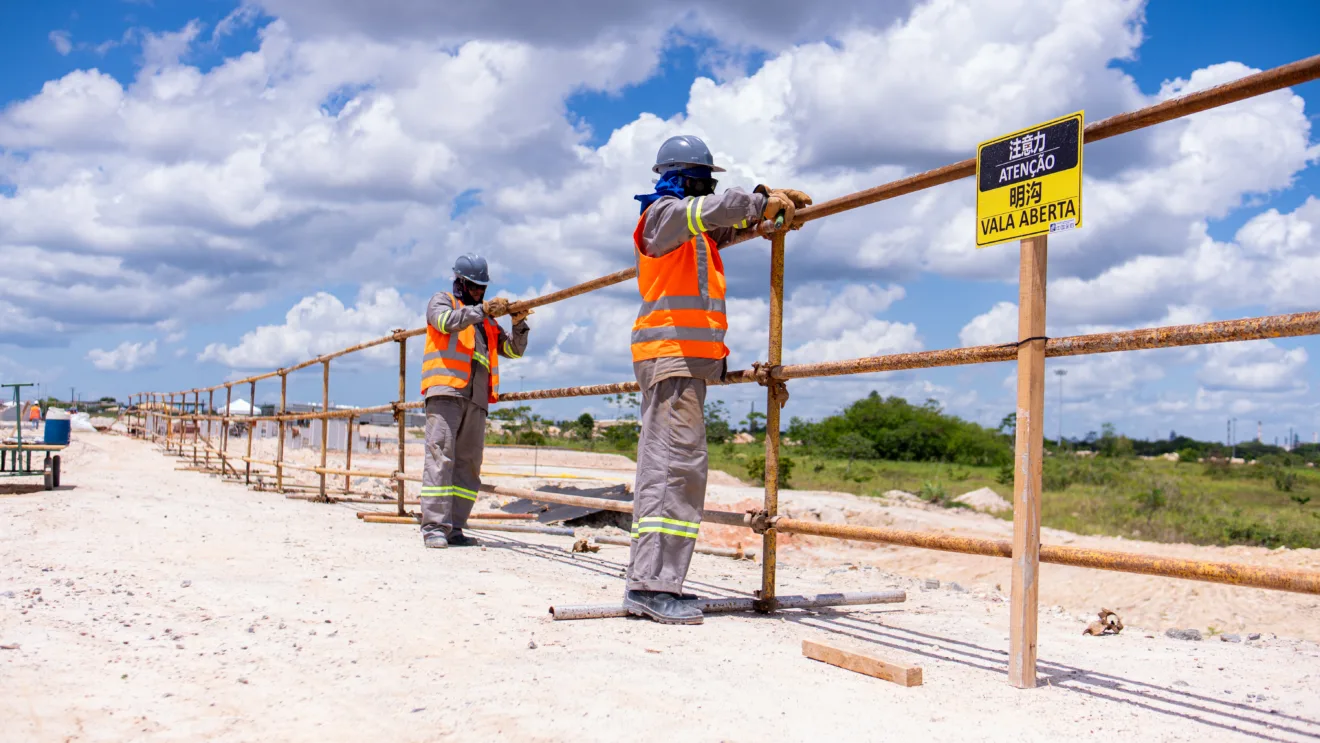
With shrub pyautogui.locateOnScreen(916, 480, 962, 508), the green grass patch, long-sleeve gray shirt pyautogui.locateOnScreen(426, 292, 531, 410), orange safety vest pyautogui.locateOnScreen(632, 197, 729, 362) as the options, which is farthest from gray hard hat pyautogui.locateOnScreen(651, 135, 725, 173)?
shrub pyautogui.locateOnScreen(916, 480, 962, 508)

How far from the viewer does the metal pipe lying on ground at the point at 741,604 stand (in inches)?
150

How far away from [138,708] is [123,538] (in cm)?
401

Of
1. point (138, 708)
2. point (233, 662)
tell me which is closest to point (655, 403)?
point (233, 662)

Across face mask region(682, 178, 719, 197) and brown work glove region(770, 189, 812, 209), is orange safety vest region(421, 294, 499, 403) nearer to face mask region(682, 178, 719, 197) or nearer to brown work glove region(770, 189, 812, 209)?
face mask region(682, 178, 719, 197)

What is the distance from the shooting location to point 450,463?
21.6 ft

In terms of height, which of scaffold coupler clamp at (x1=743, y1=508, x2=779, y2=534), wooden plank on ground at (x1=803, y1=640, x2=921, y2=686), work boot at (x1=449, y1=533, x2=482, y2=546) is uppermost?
scaffold coupler clamp at (x1=743, y1=508, x2=779, y2=534)

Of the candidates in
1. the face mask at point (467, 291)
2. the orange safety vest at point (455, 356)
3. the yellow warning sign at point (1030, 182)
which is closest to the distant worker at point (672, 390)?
the yellow warning sign at point (1030, 182)

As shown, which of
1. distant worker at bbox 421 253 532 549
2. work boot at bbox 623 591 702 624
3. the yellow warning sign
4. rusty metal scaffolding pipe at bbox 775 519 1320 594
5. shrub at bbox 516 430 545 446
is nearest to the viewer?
rusty metal scaffolding pipe at bbox 775 519 1320 594

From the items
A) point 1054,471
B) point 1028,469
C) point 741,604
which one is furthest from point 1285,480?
point 1028,469

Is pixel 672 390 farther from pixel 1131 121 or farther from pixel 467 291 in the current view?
pixel 467 291

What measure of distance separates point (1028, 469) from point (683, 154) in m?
1.95

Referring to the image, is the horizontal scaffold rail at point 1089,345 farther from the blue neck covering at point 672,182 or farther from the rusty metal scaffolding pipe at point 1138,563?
the blue neck covering at point 672,182

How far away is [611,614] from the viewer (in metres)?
3.89

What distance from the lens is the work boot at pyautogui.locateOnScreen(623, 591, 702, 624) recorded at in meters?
3.79
